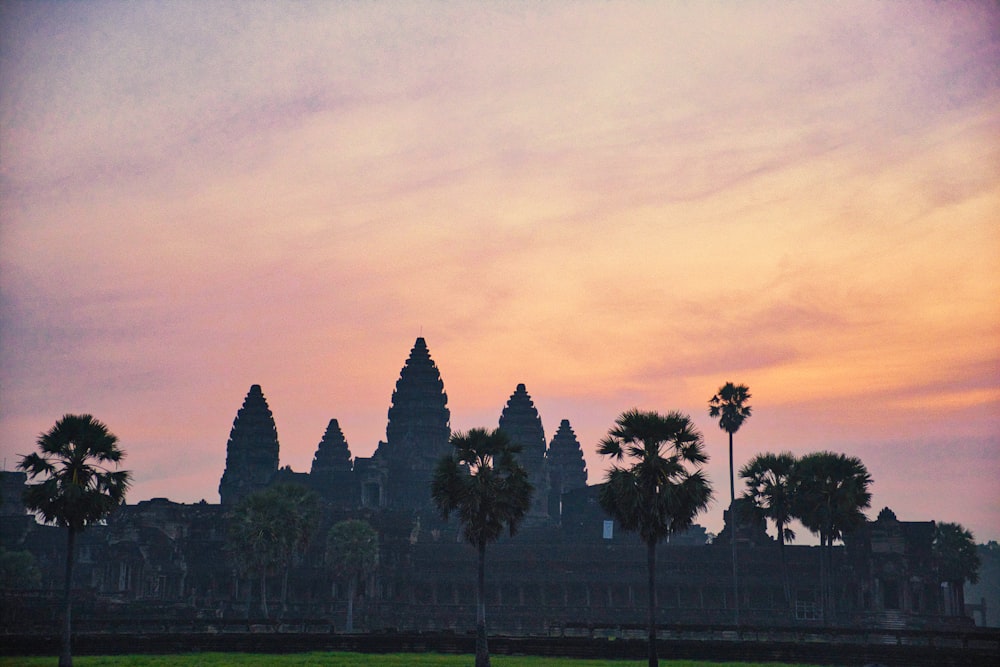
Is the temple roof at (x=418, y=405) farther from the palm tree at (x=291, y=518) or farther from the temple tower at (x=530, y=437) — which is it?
the palm tree at (x=291, y=518)

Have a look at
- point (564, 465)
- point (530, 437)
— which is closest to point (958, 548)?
point (530, 437)

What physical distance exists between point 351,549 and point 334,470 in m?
74.1

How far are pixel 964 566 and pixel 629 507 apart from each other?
242 ft

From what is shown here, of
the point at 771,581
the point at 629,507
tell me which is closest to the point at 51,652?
the point at 629,507

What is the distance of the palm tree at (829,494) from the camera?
71.3 metres

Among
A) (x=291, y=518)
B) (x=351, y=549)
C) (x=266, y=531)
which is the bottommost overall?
(x=351, y=549)

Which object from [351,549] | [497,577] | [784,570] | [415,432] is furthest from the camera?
[415,432]

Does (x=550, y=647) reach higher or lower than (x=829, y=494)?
lower

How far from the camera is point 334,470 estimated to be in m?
169

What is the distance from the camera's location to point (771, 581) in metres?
94.4

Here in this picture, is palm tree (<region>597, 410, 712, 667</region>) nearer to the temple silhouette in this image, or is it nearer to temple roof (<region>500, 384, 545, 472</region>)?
the temple silhouette

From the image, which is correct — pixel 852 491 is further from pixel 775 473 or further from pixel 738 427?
pixel 738 427

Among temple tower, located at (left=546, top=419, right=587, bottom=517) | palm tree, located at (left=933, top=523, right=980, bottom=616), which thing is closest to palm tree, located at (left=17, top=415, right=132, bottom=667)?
palm tree, located at (left=933, top=523, right=980, bottom=616)

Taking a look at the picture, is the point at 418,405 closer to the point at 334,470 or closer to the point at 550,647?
the point at 334,470
